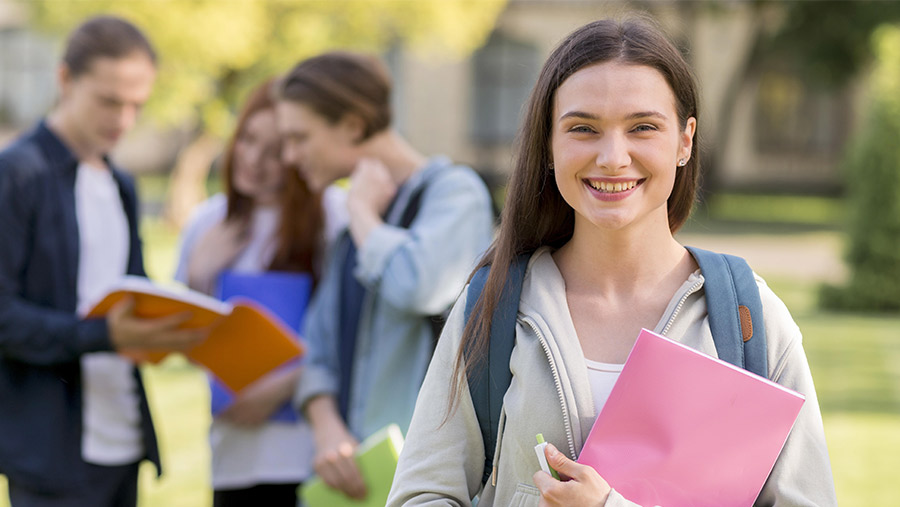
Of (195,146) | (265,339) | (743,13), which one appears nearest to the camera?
(265,339)

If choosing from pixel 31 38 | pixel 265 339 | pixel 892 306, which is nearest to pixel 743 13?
pixel 892 306

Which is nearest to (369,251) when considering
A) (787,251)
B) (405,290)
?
(405,290)

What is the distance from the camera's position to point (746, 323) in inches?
64.9

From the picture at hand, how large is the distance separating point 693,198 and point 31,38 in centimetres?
3336

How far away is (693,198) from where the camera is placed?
1860 mm

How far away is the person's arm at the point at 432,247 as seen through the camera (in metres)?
2.61

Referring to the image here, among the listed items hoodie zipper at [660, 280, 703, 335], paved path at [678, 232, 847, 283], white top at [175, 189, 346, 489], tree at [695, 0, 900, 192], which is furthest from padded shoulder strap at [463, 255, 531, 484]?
tree at [695, 0, 900, 192]

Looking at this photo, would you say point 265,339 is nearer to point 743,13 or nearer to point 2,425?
point 2,425

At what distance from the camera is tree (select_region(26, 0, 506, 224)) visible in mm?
15344

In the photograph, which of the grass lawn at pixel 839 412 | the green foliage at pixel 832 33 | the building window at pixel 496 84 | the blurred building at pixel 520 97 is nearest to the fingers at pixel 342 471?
the grass lawn at pixel 839 412

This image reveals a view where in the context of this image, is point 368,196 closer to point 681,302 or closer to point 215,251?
point 215,251

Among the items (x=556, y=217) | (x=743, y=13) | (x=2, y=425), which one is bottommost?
(x=2, y=425)

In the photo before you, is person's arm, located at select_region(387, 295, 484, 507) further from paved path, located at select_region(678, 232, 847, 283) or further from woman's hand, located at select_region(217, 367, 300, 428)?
paved path, located at select_region(678, 232, 847, 283)

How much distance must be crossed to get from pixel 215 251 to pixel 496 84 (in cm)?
2755
